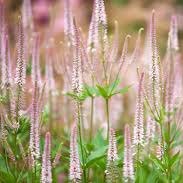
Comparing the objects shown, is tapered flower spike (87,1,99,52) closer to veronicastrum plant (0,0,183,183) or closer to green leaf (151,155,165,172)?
veronicastrum plant (0,0,183,183)

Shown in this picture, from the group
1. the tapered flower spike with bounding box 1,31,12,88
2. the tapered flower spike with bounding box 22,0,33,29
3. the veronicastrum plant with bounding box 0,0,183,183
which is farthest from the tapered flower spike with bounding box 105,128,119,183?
the tapered flower spike with bounding box 22,0,33,29

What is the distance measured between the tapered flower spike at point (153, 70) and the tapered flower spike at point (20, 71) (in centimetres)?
71

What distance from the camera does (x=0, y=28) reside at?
3.59m

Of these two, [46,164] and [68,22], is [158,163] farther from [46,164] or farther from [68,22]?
[68,22]

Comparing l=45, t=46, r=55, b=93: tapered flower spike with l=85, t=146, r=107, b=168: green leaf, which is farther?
l=45, t=46, r=55, b=93: tapered flower spike

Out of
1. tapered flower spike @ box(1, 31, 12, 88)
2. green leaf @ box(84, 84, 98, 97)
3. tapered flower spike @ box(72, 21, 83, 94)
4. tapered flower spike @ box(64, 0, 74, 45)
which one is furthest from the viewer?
tapered flower spike @ box(64, 0, 74, 45)

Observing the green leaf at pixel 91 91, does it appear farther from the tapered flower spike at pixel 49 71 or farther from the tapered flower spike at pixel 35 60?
the tapered flower spike at pixel 49 71

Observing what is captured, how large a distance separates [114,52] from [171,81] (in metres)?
0.41

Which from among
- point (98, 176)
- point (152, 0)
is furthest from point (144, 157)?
point (152, 0)

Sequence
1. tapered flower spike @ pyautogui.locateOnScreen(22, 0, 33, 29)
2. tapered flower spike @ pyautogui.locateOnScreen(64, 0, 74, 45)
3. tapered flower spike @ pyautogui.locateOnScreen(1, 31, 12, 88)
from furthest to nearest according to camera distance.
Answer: tapered flower spike @ pyautogui.locateOnScreen(22, 0, 33, 29) < tapered flower spike @ pyautogui.locateOnScreen(64, 0, 74, 45) < tapered flower spike @ pyautogui.locateOnScreen(1, 31, 12, 88)

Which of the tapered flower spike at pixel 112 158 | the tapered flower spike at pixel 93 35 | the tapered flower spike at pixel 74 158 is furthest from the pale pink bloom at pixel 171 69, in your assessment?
the tapered flower spike at pixel 74 158

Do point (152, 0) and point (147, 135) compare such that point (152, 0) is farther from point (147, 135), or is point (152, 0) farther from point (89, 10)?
point (147, 135)

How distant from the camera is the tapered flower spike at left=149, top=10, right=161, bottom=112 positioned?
3.23 m

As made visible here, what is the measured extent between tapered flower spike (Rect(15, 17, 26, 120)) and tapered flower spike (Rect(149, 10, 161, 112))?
71cm
